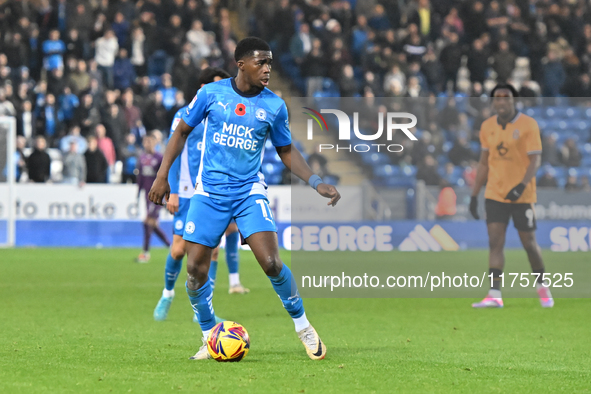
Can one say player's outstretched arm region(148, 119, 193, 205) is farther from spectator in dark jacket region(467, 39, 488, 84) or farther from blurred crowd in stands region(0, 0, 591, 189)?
spectator in dark jacket region(467, 39, 488, 84)

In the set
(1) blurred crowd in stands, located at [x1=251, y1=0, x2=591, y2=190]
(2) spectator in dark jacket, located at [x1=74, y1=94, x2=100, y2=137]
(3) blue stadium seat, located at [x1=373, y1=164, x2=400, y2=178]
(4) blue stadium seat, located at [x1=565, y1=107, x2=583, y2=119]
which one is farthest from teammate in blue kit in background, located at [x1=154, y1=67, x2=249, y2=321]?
(1) blurred crowd in stands, located at [x1=251, y1=0, x2=591, y2=190]

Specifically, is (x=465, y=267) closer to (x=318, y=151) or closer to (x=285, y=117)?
(x=318, y=151)

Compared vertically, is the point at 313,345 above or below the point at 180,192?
below

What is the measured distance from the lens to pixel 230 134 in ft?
20.9

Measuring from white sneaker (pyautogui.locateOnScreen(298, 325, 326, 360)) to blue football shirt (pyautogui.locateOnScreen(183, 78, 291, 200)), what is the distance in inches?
43.1

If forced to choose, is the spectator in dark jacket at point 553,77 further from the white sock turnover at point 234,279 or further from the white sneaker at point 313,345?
the white sneaker at point 313,345

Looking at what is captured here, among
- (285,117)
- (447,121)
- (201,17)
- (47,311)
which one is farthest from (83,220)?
(285,117)

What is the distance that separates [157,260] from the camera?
56.6 feet

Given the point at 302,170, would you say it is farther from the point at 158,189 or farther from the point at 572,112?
the point at 572,112

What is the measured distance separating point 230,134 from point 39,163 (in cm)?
1444

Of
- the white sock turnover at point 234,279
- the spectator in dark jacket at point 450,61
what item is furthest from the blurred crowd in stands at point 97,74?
the white sock turnover at point 234,279

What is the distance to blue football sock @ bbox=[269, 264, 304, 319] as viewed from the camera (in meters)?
6.38

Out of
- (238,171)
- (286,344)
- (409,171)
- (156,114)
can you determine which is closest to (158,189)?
(238,171)

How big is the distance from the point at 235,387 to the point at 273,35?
21.3m
